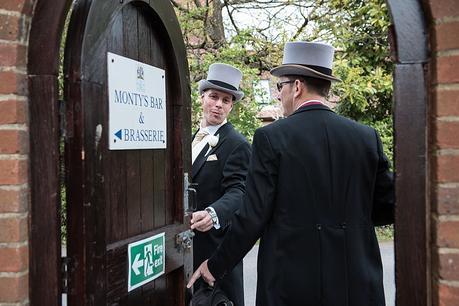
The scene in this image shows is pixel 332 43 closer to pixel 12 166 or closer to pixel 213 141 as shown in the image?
pixel 213 141

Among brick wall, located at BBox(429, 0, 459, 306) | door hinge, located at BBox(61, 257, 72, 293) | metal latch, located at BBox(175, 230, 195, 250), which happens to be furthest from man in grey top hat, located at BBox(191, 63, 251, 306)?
brick wall, located at BBox(429, 0, 459, 306)

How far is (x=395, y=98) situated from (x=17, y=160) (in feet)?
4.18

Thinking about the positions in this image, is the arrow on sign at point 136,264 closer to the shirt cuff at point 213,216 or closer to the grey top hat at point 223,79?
the shirt cuff at point 213,216

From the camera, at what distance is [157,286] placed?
2580 millimetres

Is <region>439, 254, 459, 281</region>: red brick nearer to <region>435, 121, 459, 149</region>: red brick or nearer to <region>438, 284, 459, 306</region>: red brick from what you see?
<region>438, 284, 459, 306</region>: red brick

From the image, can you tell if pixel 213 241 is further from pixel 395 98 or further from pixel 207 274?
pixel 395 98

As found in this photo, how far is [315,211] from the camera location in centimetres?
230

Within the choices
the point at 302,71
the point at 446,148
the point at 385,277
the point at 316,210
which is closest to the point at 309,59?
the point at 302,71

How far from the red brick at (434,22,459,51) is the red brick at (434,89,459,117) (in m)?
0.13

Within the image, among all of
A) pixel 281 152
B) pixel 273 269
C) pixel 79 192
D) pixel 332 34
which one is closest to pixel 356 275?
pixel 273 269

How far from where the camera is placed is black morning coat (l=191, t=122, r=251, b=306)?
136 inches

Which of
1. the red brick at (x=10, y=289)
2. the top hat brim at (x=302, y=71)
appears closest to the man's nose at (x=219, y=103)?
the top hat brim at (x=302, y=71)

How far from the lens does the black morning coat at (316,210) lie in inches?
89.7

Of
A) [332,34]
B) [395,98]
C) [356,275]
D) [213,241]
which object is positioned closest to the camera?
[395,98]
